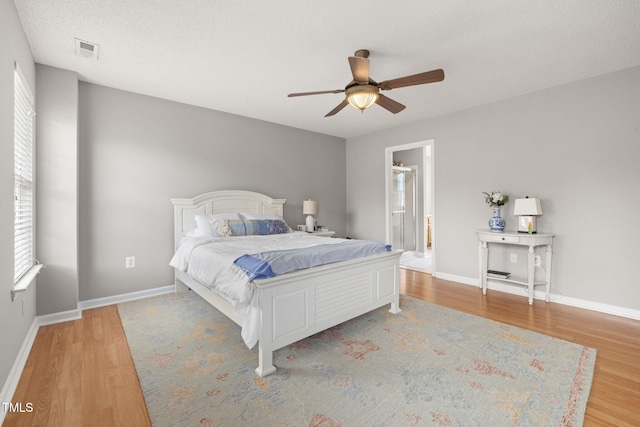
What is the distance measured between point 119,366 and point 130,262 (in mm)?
1782

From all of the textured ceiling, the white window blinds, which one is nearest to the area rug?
the white window blinds

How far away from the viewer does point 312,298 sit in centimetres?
233

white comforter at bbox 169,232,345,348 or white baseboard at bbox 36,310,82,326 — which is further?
white baseboard at bbox 36,310,82,326

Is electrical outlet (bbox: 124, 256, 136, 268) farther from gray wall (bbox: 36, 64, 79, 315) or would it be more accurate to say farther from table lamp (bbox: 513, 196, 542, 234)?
table lamp (bbox: 513, 196, 542, 234)

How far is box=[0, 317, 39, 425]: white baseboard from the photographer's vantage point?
1.69 metres

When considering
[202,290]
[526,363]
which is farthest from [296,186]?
[526,363]

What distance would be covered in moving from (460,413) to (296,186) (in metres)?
4.17

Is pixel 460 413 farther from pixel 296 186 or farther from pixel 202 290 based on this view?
pixel 296 186

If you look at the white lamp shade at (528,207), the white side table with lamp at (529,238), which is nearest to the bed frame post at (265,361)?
the white side table with lamp at (529,238)

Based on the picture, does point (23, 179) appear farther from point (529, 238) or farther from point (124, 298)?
point (529, 238)

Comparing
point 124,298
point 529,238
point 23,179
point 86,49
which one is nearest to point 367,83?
point 86,49

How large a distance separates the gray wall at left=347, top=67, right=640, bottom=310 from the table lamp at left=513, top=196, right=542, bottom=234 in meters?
0.14

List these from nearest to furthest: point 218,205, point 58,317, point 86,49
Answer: point 86,49
point 58,317
point 218,205

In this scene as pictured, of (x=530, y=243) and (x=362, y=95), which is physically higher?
(x=362, y=95)
